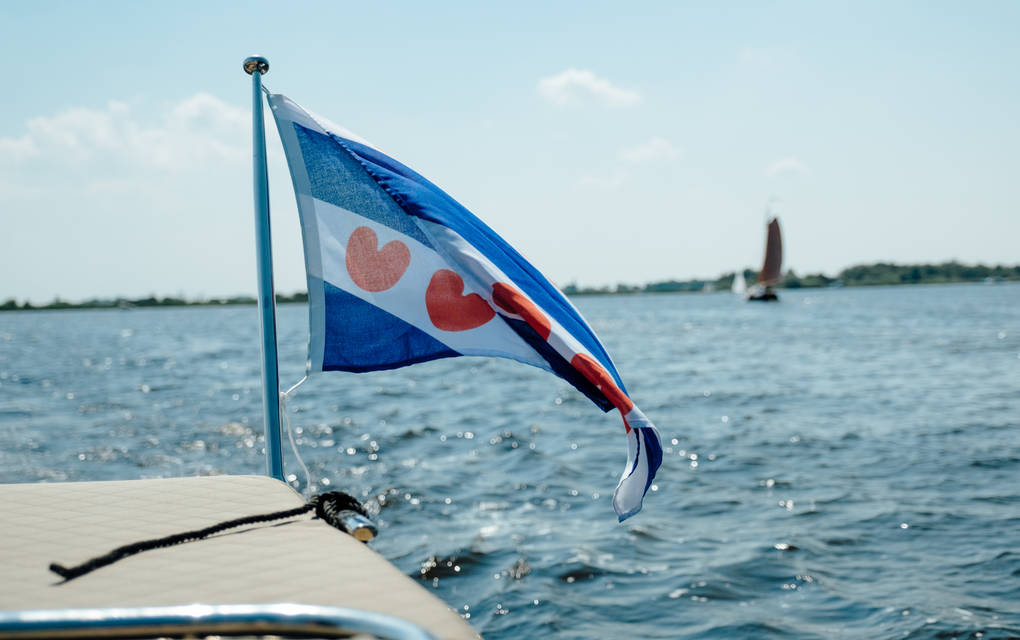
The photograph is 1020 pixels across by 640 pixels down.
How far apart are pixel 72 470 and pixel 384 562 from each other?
536 inches

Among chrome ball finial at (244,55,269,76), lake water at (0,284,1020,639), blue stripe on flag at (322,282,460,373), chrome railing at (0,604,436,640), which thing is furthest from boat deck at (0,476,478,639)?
lake water at (0,284,1020,639)

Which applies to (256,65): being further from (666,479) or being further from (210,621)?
(666,479)

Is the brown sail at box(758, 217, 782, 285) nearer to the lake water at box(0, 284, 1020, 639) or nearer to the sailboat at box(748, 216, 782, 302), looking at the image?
the sailboat at box(748, 216, 782, 302)

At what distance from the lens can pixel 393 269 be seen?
5047mm

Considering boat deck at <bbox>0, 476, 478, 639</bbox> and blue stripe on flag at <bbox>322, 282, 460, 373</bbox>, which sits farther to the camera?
blue stripe on flag at <bbox>322, 282, 460, 373</bbox>

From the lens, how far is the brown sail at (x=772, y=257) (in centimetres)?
10756

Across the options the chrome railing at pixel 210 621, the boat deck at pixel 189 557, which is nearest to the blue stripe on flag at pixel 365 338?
the boat deck at pixel 189 557

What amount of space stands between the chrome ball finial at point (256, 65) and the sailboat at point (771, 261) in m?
109

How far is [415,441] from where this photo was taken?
16469mm

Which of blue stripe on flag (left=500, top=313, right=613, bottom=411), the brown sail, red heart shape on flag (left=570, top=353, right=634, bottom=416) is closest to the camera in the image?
red heart shape on flag (left=570, top=353, right=634, bottom=416)

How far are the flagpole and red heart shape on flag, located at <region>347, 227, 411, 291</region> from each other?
0.50 metres

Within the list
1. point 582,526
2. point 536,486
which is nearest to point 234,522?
point 582,526

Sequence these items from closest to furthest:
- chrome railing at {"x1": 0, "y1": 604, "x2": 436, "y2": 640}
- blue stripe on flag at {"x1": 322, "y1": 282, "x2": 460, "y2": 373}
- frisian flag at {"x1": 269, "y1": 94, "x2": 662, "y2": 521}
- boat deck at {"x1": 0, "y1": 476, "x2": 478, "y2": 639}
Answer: chrome railing at {"x1": 0, "y1": 604, "x2": 436, "y2": 640}
boat deck at {"x1": 0, "y1": 476, "x2": 478, "y2": 639}
frisian flag at {"x1": 269, "y1": 94, "x2": 662, "y2": 521}
blue stripe on flag at {"x1": 322, "y1": 282, "x2": 460, "y2": 373}

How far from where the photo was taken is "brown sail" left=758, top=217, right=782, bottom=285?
10756cm
